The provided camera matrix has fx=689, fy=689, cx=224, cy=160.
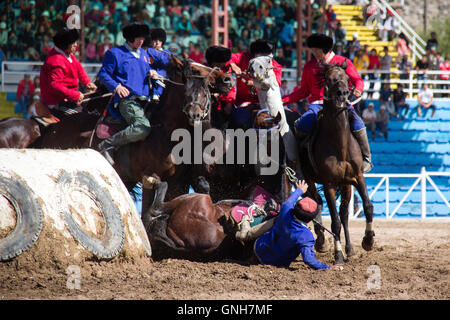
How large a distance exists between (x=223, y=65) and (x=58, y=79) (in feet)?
7.63

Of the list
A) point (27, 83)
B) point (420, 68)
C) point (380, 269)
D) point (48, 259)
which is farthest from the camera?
point (420, 68)

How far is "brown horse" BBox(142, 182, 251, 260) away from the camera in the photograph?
7387mm

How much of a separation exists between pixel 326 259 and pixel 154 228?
6.96 ft

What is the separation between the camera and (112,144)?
8812 millimetres

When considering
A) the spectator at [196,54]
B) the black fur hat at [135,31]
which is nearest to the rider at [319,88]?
the black fur hat at [135,31]

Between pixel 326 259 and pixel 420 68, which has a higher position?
pixel 420 68

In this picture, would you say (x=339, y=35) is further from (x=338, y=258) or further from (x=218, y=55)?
(x=338, y=258)

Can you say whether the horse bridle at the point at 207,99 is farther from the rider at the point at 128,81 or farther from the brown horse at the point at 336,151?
the brown horse at the point at 336,151

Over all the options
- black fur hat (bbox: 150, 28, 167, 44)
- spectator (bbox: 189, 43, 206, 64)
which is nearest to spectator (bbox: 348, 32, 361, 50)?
spectator (bbox: 189, 43, 206, 64)

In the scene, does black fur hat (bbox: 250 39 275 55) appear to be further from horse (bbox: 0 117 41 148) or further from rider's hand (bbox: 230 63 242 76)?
horse (bbox: 0 117 41 148)

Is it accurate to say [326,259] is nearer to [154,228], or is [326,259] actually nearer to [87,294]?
[154,228]

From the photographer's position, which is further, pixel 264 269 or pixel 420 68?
pixel 420 68

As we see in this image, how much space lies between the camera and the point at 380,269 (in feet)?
23.5

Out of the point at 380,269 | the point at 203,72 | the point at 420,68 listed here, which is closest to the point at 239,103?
the point at 203,72
